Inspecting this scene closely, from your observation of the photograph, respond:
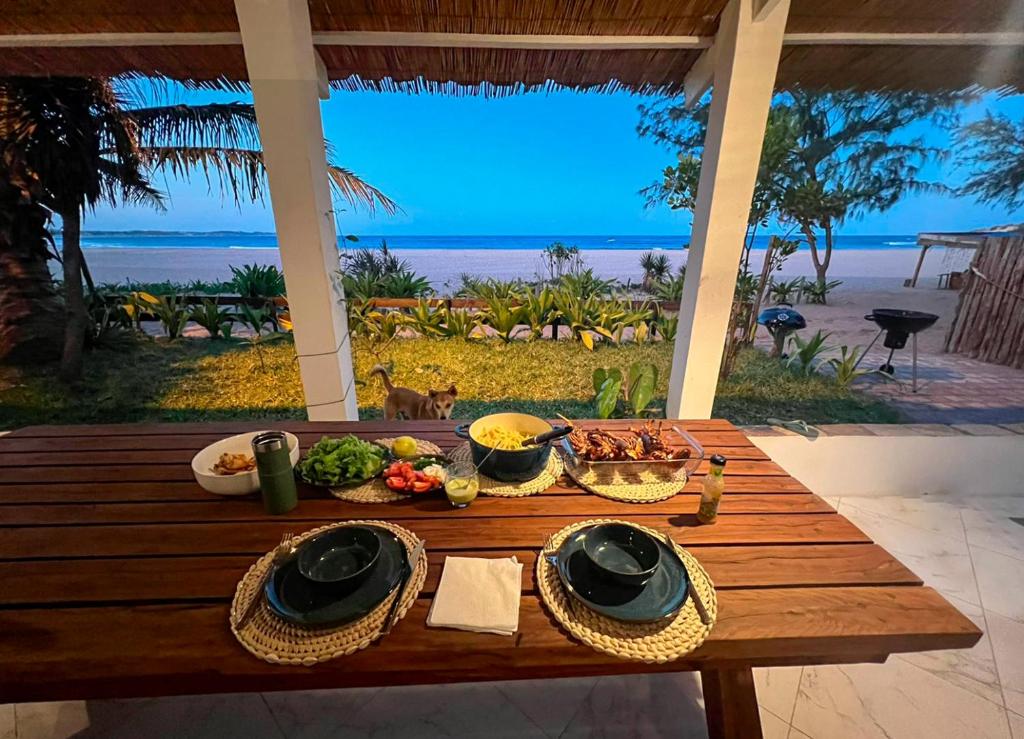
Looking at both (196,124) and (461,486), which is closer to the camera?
(461,486)

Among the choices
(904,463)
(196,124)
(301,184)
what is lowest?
(904,463)

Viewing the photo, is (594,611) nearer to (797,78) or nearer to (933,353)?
(797,78)

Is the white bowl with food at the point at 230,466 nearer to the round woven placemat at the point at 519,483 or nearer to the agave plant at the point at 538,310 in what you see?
the round woven placemat at the point at 519,483

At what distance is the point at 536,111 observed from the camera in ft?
9.87

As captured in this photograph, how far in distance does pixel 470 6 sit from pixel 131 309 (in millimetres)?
3025

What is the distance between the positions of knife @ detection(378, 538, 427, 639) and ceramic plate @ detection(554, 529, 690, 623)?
299 mm

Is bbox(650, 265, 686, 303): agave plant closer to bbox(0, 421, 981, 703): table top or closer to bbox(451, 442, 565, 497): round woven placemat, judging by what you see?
bbox(0, 421, 981, 703): table top

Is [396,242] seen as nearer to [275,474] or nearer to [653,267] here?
[653,267]

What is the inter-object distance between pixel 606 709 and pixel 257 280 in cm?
363

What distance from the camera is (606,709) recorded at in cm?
126

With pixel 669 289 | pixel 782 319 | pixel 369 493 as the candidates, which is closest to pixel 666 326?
pixel 669 289

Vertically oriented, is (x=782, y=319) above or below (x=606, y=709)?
above

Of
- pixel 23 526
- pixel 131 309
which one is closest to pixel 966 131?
pixel 23 526

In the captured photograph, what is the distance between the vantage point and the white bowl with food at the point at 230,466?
1041mm
